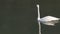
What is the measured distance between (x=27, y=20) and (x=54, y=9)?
0.94ft

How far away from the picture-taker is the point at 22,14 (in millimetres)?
1701

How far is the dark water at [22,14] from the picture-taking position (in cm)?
165

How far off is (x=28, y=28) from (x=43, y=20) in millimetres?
1161

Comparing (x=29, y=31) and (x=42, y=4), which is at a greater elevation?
(x=42, y=4)

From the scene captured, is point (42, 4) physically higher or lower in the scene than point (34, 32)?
higher

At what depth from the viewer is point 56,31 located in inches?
65.1

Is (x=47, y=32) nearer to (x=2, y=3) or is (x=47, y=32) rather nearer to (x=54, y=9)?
(x=54, y=9)

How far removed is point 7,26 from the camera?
1.68 metres

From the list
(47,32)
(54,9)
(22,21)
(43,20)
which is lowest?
(47,32)

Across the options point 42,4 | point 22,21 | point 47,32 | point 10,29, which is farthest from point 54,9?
point 10,29

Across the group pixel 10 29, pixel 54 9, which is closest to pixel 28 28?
pixel 10 29

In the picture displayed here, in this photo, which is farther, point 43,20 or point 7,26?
point 7,26

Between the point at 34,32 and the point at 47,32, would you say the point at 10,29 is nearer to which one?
the point at 34,32

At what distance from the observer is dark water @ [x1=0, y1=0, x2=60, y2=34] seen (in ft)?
5.43
